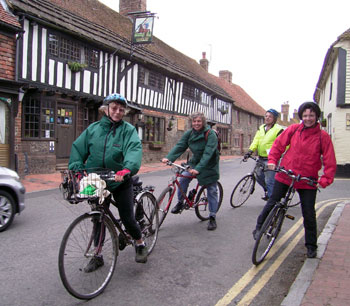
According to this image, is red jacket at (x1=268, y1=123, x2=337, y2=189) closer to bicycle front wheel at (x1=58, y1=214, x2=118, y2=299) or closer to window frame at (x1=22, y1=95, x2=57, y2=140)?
bicycle front wheel at (x1=58, y1=214, x2=118, y2=299)

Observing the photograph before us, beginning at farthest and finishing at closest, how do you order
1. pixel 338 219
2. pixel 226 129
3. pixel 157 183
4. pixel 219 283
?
pixel 226 129 < pixel 157 183 < pixel 338 219 < pixel 219 283

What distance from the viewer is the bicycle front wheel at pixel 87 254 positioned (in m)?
2.75

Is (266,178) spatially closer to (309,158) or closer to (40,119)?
(309,158)

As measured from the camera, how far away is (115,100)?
317 cm

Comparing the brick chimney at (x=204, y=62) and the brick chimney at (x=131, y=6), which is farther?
the brick chimney at (x=204, y=62)

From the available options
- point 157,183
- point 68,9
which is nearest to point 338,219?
point 157,183

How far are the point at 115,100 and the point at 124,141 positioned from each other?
0.41m

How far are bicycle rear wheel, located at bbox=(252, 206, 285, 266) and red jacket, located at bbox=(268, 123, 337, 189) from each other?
426mm

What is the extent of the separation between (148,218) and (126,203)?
33.9 inches

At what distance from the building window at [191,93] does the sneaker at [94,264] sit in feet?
65.8

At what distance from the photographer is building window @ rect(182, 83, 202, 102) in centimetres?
2271

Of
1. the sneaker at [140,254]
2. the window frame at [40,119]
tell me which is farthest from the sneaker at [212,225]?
the window frame at [40,119]

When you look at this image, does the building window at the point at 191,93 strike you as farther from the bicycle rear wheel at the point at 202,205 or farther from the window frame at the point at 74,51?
the bicycle rear wheel at the point at 202,205

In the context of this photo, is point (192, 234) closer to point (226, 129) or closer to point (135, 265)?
point (135, 265)
